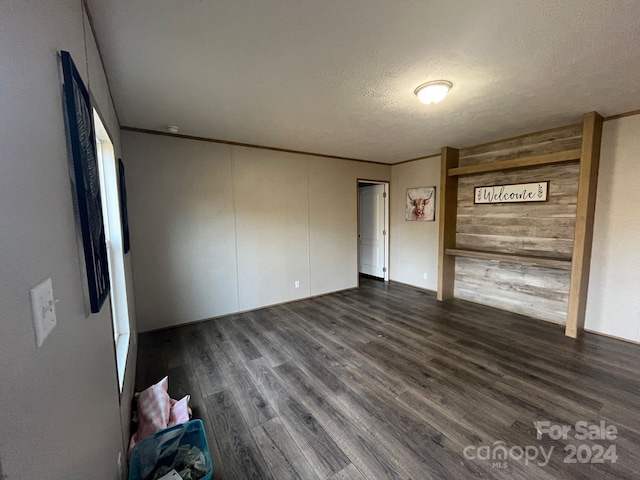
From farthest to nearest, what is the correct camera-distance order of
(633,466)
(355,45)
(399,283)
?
(399,283)
(355,45)
(633,466)

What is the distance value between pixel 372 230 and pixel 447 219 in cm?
183

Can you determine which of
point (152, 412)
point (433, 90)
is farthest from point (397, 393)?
point (433, 90)

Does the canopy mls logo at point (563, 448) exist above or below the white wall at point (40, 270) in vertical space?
below

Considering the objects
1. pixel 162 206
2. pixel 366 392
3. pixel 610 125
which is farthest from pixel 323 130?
pixel 610 125

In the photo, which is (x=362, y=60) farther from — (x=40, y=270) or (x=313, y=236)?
(x=313, y=236)

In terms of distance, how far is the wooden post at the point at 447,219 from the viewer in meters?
4.27

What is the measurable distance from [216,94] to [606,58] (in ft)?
9.52

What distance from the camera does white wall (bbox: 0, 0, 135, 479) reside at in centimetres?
49

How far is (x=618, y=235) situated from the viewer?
3012 mm

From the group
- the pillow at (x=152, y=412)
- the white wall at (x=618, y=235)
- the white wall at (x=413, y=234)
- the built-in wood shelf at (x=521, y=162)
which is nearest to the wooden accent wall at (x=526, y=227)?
the built-in wood shelf at (x=521, y=162)

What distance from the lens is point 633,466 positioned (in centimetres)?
158

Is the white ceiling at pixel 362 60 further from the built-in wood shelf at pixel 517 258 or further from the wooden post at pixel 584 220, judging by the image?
the built-in wood shelf at pixel 517 258

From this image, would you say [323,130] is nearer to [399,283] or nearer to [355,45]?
[355,45]

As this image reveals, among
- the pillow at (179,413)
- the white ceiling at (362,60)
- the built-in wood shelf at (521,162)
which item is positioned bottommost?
the pillow at (179,413)
